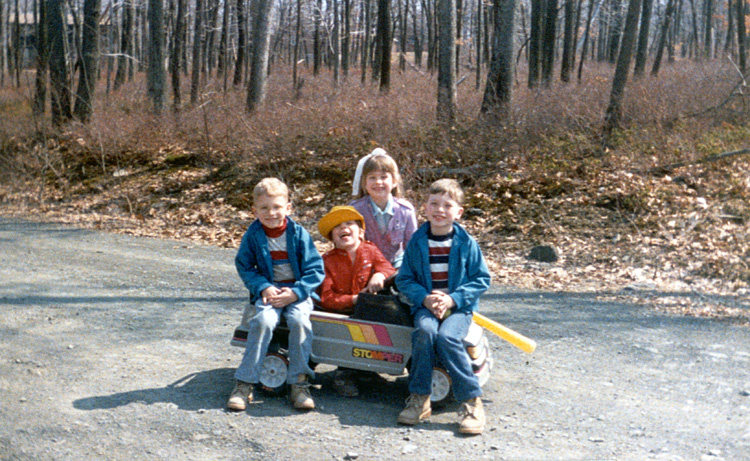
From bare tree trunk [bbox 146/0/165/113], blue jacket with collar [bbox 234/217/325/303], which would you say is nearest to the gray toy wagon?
blue jacket with collar [bbox 234/217/325/303]

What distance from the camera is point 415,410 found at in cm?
423

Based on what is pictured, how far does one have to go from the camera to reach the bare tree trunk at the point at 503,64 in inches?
543

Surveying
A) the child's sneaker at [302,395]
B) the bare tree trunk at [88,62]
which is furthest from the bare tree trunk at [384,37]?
the child's sneaker at [302,395]

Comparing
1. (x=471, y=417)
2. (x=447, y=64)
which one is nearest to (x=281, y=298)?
(x=471, y=417)

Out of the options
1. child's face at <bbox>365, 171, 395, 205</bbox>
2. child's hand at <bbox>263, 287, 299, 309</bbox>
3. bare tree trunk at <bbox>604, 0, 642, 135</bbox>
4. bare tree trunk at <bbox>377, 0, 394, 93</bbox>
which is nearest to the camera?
child's hand at <bbox>263, 287, 299, 309</bbox>

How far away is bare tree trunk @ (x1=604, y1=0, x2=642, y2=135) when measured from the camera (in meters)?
13.2

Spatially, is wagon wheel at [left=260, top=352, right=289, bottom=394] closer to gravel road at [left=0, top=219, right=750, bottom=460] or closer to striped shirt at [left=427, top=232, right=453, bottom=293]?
gravel road at [left=0, top=219, right=750, bottom=460]

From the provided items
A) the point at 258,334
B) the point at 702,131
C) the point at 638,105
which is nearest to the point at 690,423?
the point at 258,334

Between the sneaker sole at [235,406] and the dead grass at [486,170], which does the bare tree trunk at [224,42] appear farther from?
the sneaker sole at [235,406]

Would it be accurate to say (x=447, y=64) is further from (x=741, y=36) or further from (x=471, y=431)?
(x=471, y=431)

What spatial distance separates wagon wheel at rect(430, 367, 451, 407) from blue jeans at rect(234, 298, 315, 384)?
755 millimetres

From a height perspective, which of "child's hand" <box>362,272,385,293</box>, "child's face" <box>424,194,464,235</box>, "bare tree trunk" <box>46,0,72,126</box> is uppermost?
"bare tree trunk" <box>46,0,72,126</box>

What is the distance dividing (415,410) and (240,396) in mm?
1050

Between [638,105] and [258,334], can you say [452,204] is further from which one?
[638,105]
